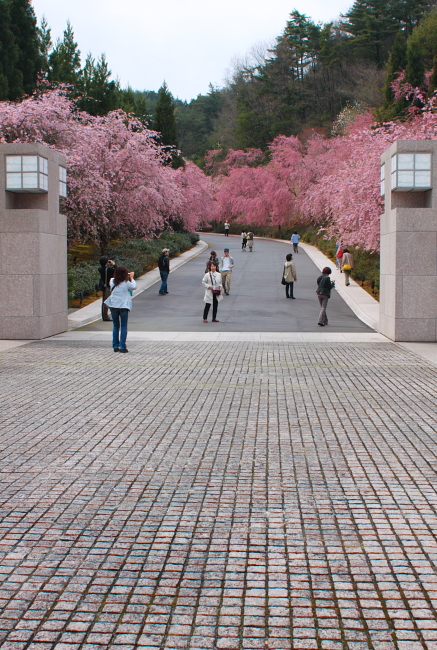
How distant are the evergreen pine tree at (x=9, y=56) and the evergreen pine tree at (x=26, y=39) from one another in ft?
4.24

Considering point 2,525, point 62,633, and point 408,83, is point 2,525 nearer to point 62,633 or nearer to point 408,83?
point 62,633

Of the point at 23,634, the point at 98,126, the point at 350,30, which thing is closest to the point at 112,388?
the point at 23,634

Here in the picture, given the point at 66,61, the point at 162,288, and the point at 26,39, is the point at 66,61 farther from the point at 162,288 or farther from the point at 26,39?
the point at 162,288

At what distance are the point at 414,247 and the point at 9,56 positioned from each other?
2937 centimetres

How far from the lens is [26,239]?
15750 millimetres

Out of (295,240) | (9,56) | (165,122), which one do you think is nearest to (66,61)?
(165,122)

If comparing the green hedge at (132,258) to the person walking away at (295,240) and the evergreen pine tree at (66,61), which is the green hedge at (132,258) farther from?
the evergreen pine tree at (66,61)

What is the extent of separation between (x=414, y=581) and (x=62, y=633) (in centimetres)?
190

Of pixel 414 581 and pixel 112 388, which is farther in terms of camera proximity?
pixel 112 388

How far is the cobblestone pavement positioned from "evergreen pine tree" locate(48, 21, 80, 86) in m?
41.4

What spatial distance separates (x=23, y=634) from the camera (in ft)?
10.6

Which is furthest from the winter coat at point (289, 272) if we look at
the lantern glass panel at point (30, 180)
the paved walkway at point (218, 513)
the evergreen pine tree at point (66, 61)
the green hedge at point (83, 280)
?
the evergreen pine tree at point (66, 61)

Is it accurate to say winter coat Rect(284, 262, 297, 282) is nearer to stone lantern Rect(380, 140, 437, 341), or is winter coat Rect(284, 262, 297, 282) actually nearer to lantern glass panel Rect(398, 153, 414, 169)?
stone lantern Rect(380, 140, 437, 341)

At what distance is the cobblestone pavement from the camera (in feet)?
11.0
